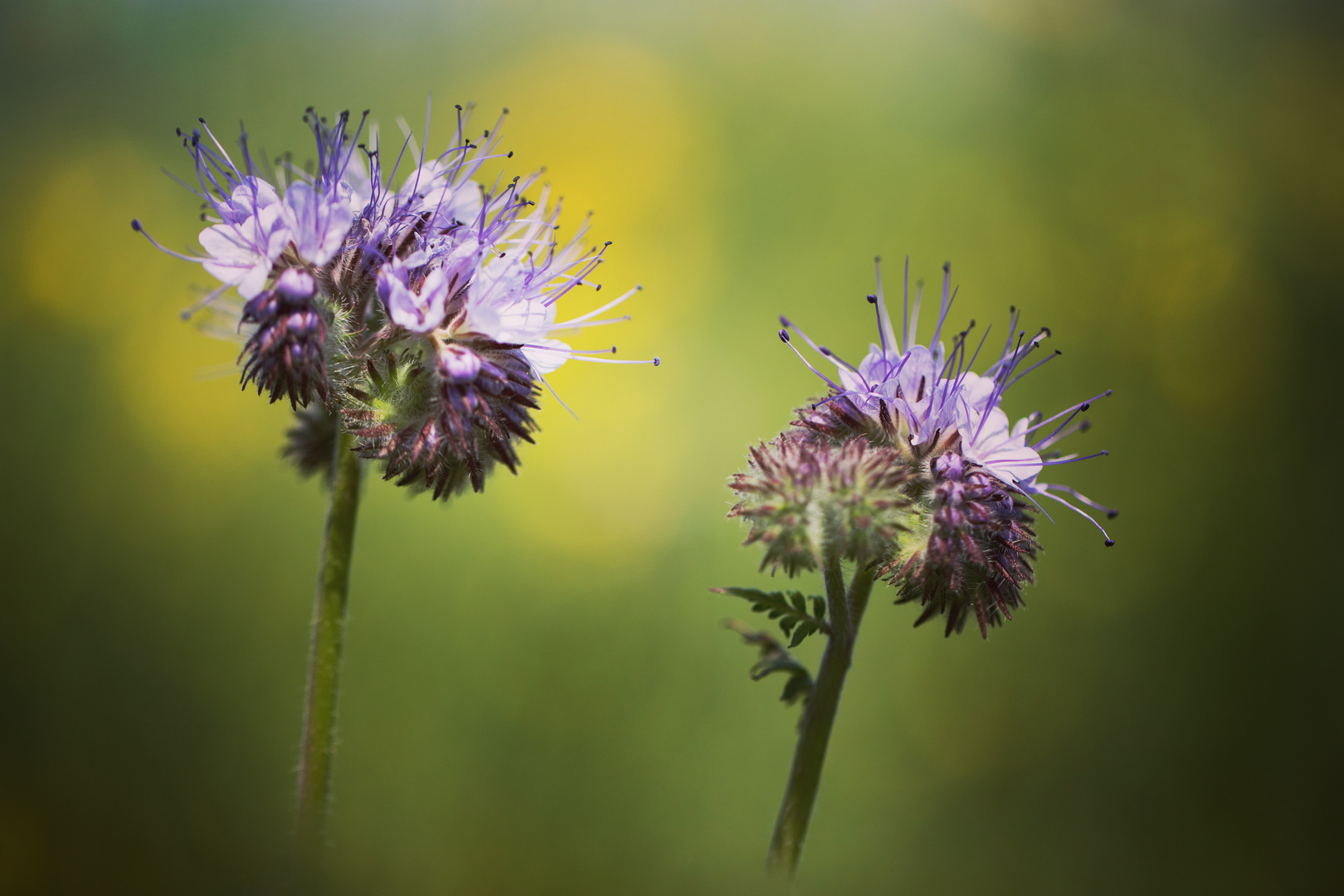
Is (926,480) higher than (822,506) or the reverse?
higher

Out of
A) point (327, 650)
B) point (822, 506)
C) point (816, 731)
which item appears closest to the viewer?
point (822, 506)

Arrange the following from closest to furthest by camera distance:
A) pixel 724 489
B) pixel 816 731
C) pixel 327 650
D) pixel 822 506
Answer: pixel 822 506
pixel 816 731
pixel 327 650
pixel 724 489

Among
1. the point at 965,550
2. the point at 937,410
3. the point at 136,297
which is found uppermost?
the point at 136,297

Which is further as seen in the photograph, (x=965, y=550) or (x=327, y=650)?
(x=327, y=650)

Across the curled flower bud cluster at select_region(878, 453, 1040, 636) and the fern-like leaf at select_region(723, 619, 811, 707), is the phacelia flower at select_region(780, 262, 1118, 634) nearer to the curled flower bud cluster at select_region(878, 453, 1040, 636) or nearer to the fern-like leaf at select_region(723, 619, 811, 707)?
the curled flower bud cluster at select_region(878, 453, 1040, 636)

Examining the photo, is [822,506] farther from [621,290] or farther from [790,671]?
[621,290]

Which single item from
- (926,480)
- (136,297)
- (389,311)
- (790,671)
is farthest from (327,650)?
(136,297)

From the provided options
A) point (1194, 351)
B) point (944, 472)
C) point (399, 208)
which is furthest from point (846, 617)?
point (1194, 351)
